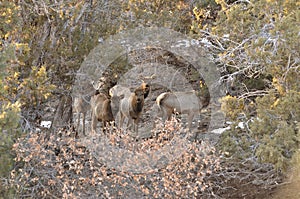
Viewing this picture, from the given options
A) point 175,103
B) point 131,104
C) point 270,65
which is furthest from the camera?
point 175,103

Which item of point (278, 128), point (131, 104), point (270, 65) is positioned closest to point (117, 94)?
point (131, 104)

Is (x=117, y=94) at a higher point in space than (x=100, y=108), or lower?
higher

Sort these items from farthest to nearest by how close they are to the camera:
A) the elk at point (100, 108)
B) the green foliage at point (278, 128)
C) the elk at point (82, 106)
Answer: the elk at point (100, 108) < the elk at point (82, 106) < the green foliage at point (278, 128)

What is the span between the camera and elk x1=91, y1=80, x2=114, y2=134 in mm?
9000

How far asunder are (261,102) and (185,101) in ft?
8.17

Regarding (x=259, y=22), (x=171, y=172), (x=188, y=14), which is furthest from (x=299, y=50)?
(x=188, y=14)

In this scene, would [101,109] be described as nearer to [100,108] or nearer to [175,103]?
[100,108]

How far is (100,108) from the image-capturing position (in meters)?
9.04

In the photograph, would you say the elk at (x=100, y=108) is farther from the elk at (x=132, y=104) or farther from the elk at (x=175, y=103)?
the elk at (x=175, y=103)

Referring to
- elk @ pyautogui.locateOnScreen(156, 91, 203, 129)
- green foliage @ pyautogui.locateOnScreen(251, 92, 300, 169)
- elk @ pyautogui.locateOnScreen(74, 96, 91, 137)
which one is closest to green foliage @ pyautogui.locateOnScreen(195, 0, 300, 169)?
green foliage @ pyautogui.locateOnScreen(251, 92, 300, 169)

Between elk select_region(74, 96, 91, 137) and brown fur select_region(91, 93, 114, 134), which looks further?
brown fur select_region(91, 93, 114, 134)

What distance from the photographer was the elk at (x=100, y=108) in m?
9.00

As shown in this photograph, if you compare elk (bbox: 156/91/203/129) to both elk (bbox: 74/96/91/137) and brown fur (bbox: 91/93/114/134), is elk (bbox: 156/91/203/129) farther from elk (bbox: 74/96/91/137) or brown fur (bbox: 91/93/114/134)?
elk (bbox: 74/96/91/137)

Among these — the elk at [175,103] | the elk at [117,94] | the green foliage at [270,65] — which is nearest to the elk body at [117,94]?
the elk at [117,94]
